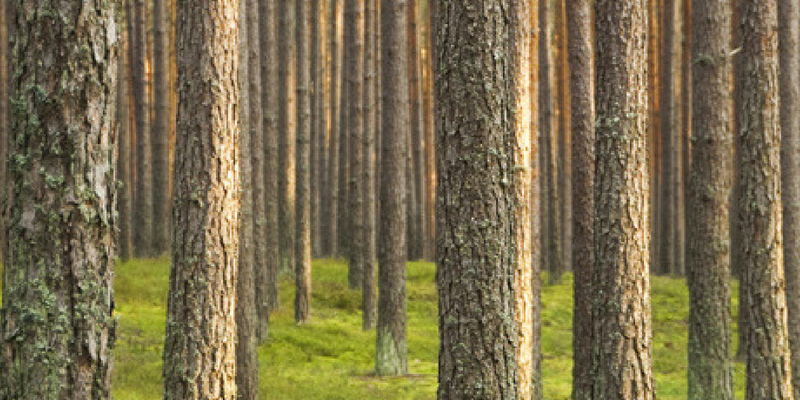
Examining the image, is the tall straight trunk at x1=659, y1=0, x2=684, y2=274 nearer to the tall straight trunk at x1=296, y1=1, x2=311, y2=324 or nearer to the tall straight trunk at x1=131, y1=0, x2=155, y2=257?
the tall straight trunk at x1=296, y1=1, x2=311, y2=324

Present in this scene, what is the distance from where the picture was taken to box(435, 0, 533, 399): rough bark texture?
5.75m

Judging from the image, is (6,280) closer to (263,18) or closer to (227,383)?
(227,383)

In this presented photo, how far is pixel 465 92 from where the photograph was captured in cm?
581

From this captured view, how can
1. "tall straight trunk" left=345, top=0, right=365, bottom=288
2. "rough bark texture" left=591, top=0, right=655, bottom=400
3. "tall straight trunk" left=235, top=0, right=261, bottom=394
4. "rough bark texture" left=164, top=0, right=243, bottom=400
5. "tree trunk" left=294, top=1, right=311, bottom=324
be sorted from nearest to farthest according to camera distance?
1. "rough bark texture" left=164, top=0, right=243, bottom=400
2. "rough bark texture" left=591, top=0, right=655, bottom=400
3. "tall straight trunk" left=235, top=0, right=261, bottom=394
4. "tree trunk" left=294, top=1, right=311, bottom=324
5. "tall straight trunk" left=345, top=0, right=365, bottom=288

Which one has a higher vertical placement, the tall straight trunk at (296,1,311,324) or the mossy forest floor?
the tall straight trunk at (296,1,311,324)

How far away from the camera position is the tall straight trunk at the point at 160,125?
19.2m

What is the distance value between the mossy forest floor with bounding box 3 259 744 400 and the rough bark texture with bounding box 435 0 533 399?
5084 millimetres

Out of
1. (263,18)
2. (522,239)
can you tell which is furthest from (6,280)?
(263,18)

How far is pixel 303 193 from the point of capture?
57.3ft

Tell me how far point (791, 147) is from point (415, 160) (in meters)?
15.3

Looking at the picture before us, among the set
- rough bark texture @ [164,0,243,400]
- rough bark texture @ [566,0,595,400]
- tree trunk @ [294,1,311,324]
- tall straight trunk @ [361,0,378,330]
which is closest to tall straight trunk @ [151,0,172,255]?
tree trunk @ [294,1,311,324]

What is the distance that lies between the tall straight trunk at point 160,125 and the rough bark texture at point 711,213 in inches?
496

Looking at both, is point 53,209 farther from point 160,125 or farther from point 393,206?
point 160,125

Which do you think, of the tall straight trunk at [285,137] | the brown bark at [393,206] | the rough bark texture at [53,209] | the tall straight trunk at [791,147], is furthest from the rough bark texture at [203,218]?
the tall straight trunk at [285,137]
